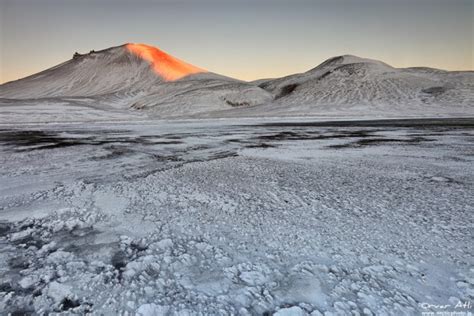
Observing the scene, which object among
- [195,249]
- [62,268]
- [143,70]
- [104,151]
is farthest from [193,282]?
[143,70]

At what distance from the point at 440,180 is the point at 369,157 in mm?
2694

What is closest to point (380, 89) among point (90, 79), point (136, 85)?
point (136, 85)

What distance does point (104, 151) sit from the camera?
10.5 meters

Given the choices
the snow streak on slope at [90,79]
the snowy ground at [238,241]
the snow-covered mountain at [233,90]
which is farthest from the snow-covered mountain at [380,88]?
the snowy ground at [238,241]

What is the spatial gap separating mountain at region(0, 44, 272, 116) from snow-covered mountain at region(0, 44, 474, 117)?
0.17 metres

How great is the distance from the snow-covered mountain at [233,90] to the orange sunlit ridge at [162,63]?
1.05 feet

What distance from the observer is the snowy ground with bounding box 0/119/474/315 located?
8.77 ft

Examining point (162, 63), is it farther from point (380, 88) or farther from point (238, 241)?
point (238, 241)

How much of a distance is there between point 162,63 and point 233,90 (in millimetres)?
37456

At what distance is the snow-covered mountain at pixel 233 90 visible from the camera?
4350cm

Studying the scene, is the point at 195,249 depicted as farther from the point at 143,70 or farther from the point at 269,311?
the point at 143,70

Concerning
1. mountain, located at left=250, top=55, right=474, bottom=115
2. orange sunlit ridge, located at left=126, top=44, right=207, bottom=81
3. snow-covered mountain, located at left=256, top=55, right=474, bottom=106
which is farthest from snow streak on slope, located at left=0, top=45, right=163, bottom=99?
snow-covered mountain, located at left=256, top=55, right=474, bottom=106

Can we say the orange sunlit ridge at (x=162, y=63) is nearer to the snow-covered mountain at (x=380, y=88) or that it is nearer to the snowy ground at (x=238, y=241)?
the snow-covered mountain at (x=380, y=88)

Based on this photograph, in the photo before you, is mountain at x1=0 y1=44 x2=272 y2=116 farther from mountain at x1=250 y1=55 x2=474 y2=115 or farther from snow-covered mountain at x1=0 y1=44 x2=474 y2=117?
mountain at x1=250 y1=55 x2=474 y2=115
